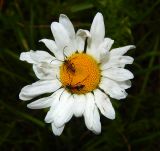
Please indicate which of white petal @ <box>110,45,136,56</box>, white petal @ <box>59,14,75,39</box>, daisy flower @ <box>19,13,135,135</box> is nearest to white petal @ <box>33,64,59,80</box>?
daisy flower @ <box>19,13,135,135</box>

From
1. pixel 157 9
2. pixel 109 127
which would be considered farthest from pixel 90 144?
pixel 157 9

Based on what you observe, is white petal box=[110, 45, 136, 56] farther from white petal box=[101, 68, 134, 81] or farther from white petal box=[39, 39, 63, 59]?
white petal box=[39, 39, 63, 59]

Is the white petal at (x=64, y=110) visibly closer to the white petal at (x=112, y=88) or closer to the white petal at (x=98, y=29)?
the white petal at (x=112, y=88)

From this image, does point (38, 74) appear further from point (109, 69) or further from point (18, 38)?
point (18, 38)

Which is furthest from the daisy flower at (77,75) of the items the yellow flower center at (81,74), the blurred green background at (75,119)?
the blurred green background at (75,119)

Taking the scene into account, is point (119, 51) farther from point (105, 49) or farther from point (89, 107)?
point (89, 107)

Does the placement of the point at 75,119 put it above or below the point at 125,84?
below

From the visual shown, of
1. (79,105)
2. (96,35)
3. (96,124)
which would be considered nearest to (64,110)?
(79,105)
